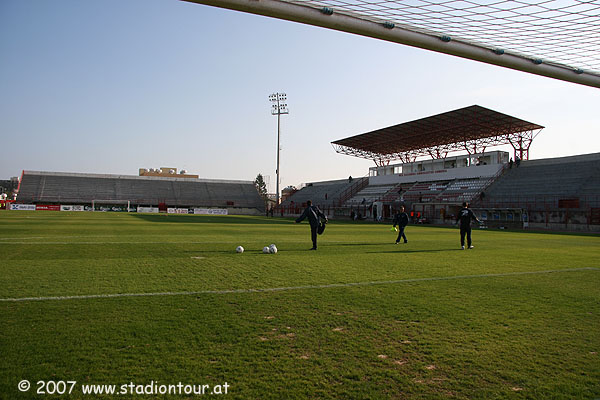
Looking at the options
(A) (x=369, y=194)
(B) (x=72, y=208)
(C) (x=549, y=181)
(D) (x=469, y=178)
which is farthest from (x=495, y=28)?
(B) (x=72, y=208)

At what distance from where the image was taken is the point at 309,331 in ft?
16.5

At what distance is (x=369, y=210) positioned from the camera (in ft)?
178

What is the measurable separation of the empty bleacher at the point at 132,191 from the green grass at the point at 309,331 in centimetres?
6896

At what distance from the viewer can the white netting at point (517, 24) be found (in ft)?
23.7

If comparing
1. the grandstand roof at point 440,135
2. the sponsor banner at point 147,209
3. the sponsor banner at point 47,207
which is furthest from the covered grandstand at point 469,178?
the sponsor banner at point 47,207

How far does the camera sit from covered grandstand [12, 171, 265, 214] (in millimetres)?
70688

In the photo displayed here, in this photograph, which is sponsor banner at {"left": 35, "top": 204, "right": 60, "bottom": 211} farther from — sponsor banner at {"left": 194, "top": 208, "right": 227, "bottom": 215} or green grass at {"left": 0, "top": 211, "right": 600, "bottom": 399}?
green grass at {"left": 0, "top": 211, "right": 600, "bottom": 399}

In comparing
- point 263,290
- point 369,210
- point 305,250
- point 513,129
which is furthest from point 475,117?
point 263,290

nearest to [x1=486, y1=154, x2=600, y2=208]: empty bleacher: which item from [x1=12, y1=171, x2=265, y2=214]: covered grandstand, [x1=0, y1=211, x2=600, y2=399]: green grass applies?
[x1=0, y1=211, x2=600, y2=399]: green grass

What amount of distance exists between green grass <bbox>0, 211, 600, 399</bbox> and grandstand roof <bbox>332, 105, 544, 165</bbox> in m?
38.3

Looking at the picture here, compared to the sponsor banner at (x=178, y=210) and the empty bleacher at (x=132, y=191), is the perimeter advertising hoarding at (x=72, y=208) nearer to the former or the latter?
the empty bleacher at (x=132, y=191)

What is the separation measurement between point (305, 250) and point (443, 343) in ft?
31.1

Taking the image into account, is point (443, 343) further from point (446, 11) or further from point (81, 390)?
point (446, 11)

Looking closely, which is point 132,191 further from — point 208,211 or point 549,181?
point 549,181
